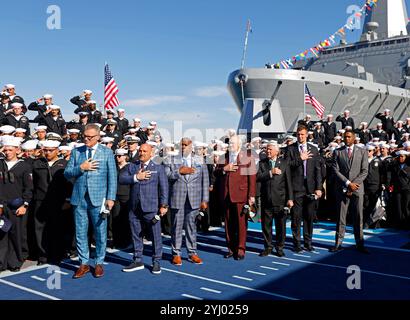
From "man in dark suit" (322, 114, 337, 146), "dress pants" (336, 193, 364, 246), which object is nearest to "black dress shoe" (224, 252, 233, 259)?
"dress pants" (336, 193, 364, 246)

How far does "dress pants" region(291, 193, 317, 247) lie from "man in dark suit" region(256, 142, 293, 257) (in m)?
0.27

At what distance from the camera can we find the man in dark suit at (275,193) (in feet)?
20.4

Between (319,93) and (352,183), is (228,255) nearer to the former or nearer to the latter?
(352,183)

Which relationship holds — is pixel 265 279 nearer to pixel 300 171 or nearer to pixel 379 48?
pixel 300 171

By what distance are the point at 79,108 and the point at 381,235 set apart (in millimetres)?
7616

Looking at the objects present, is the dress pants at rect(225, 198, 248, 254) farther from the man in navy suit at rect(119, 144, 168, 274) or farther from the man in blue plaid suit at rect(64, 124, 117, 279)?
the man in blue plaid suit at rect(64, 124, 117, 279)

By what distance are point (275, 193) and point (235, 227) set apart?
0.83 meters

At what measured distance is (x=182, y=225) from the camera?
6.00 m

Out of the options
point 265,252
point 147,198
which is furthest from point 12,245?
point 265,252

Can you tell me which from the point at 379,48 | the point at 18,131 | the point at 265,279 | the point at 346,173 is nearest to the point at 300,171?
the point at 346,173

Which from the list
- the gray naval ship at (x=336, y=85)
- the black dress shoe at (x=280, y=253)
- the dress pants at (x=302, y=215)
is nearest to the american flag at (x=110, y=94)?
the gray naval ship at (x=336, y=85)

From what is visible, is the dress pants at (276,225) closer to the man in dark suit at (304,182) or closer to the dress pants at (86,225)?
the man in dark suit at (304,182)

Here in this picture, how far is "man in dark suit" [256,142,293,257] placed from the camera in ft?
20.4

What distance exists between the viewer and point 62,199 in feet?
19.0
